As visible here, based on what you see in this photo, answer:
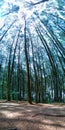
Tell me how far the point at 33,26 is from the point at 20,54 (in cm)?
649

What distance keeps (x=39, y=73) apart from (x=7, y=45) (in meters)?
5.19

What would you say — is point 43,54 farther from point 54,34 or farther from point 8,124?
point 8,124

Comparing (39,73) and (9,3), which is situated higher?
(9,3)

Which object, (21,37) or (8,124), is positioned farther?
(21,37)

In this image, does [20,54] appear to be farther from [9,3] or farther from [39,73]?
[9,3]

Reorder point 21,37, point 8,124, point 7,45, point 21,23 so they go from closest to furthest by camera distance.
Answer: point 8,124
point 21,23
point 21,37
point 7,45

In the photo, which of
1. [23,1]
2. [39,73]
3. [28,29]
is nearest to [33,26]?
[28,29]

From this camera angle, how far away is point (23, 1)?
10242 mm

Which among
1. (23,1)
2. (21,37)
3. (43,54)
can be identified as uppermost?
(23,1)

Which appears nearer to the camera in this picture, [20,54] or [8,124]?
[8,124]

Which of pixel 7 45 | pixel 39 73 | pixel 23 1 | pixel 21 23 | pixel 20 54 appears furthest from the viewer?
pixel 39 73

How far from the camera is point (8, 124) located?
13.5ft

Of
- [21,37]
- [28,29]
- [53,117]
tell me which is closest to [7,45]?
[21,37]

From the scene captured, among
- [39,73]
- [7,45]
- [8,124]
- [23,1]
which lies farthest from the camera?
[39,73]
